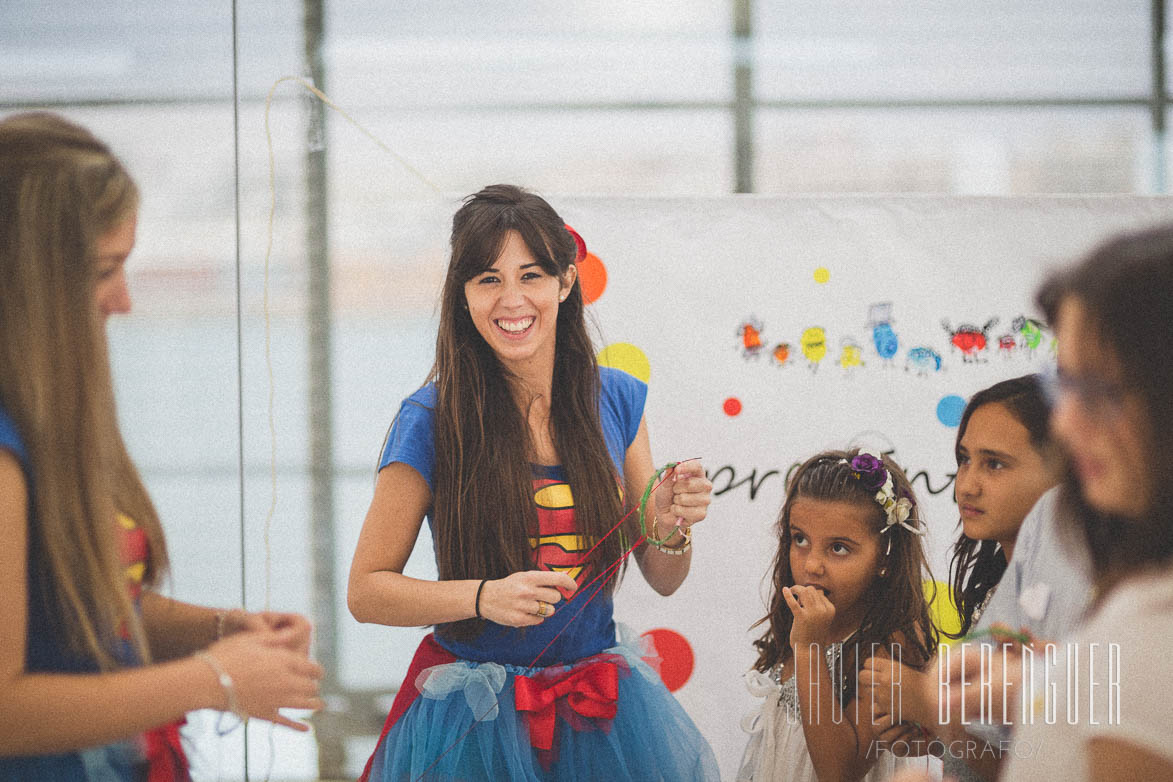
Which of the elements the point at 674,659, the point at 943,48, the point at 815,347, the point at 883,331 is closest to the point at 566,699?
the point at 674,659

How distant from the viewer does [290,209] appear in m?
2.55

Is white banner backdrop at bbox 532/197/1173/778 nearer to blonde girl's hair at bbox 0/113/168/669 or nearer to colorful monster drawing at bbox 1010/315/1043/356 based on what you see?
colorful monster drawing at bbox 1010/315/1043/356

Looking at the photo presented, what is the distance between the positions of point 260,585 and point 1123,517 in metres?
1.99

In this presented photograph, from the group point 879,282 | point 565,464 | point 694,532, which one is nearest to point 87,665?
point 565,464

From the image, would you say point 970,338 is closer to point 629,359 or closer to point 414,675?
point 629,359

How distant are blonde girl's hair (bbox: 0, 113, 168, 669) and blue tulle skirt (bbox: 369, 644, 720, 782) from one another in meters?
0.55

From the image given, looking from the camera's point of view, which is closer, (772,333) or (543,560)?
(543,560)

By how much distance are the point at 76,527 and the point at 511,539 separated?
0.67 meters

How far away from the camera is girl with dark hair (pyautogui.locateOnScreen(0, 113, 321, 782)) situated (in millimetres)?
878

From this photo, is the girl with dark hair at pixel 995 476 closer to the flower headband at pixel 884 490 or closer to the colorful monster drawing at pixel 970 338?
the flower headband at pixel 884 490

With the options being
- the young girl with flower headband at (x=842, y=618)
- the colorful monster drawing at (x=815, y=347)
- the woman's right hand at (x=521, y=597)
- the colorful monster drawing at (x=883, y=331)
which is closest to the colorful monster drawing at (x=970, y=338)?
the colorful monster drawing at (x=883, y=331)

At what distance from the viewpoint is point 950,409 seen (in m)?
2.00

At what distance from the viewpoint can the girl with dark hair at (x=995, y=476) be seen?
1363 millimetres

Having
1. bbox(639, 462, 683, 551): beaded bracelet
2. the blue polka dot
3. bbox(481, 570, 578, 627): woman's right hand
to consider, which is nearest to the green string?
bbox(639, 462, 683, 551): beaded bracelet
